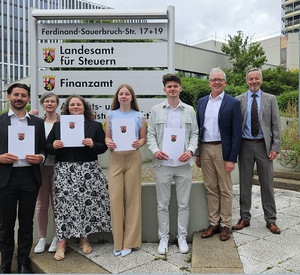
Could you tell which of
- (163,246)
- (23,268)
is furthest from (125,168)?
(23,268)

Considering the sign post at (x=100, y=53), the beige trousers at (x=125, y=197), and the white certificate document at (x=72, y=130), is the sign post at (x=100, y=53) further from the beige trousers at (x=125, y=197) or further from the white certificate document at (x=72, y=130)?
the beige trousers at (x=125, y=197)

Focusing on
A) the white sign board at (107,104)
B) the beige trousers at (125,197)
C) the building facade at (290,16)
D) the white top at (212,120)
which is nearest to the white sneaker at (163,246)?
the beige trousers at (125,197)

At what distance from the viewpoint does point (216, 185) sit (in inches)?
172

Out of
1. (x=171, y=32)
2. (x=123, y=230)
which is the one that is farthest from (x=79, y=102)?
(x=171, y=32)

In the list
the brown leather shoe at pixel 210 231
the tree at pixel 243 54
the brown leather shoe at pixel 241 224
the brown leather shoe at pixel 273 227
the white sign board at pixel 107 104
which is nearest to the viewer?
the brown leather shoe at pixel 210 231

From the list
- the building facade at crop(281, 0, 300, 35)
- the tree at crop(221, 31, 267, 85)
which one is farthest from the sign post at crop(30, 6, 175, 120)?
the building facade at crop(281, 0, 300, 35)

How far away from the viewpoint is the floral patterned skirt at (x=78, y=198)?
411 centimetres

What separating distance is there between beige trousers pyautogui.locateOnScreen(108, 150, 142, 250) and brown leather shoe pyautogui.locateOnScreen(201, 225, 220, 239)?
83 centimetres

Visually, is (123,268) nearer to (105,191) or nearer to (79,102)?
(105,191)

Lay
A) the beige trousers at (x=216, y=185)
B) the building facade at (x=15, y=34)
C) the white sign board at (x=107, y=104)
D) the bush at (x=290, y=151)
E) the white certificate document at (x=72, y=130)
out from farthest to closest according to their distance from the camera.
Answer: the building facade at (x=15, y=34), the bush at (x=290, y=151), the white sign board at (x=107, y=104), the beige trousers at (x=216, y=185), the white certificate document at (x=72, y=130)

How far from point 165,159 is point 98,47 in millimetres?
2593

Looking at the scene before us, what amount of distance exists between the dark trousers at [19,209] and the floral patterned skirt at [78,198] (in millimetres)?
325

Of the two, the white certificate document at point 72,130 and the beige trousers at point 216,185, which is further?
the beige trousers at point 216,185

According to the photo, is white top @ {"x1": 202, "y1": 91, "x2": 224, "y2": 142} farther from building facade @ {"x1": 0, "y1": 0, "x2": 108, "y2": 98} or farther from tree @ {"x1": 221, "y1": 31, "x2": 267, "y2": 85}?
building facade @ {"x1": 0, "y1": 0, "x2": 108, "y2": 98}
